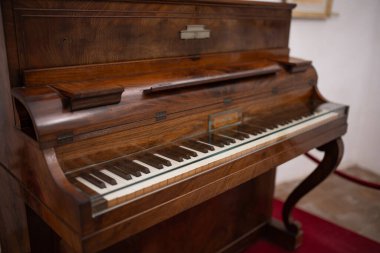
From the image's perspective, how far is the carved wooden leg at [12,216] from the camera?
1.55 metres

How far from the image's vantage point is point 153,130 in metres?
1.52

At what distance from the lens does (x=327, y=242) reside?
260 centimetres

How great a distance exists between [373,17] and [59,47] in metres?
3.68

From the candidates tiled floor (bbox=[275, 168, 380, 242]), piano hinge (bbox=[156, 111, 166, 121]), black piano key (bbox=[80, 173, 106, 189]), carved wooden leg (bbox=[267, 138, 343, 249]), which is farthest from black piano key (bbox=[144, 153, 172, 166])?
tiled floor (bbox=[275, 168, 380, 242])

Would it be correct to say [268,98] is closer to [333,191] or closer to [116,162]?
[116,162]

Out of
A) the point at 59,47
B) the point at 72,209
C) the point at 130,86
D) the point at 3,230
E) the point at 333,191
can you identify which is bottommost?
the point at 333,191

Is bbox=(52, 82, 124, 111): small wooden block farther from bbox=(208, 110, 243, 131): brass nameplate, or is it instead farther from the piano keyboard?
bbox=(208, 110, 243, 131): brass nameplate

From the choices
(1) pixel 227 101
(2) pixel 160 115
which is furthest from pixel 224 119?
(2) pixel 160 115

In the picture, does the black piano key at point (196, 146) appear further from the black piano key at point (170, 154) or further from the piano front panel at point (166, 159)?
the black piano key at point (170, 154)

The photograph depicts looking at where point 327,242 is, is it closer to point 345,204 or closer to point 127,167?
point 345,204

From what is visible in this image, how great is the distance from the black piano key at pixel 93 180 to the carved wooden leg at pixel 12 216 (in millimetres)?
385

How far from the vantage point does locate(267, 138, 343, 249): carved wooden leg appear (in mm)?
2330

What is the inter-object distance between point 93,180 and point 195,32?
92 cm

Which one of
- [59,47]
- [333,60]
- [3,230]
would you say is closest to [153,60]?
[59,47]
